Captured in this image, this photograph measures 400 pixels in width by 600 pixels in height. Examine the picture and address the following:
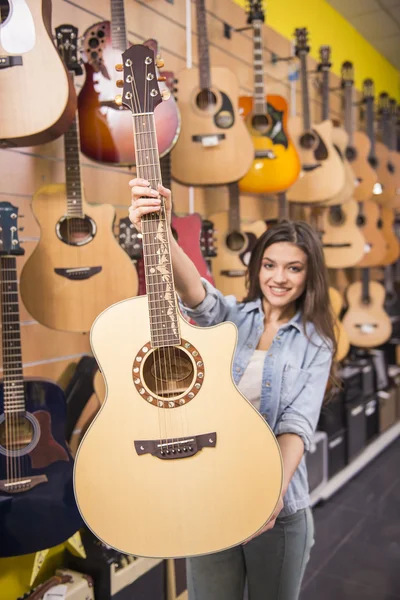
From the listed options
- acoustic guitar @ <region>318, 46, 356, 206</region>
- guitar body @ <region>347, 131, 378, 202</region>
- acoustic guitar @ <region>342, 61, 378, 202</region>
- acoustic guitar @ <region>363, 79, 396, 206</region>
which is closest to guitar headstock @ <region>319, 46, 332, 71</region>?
acoustic guitar @ <region>318, 46, 356, 206</region>

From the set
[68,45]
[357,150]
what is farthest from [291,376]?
[357,150]

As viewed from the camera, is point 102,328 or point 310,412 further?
point 310,412

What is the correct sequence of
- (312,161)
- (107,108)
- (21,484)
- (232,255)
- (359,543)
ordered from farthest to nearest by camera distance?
(312,161), (359,543), (232,255), (107,108), (21,484)

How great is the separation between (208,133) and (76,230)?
79cm

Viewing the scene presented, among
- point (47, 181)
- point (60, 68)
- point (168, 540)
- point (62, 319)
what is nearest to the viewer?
point (168, 540)

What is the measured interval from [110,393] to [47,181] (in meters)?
1.17

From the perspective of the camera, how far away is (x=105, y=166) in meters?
2.23

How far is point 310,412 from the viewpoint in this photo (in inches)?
51.6

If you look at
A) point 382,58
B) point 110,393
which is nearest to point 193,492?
point 110,393

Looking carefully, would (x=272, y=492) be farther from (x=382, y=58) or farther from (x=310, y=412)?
(x=382, y=58)

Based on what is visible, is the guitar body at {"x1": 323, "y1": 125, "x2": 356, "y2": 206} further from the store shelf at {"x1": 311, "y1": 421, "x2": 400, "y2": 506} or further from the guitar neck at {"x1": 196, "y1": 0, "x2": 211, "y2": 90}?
the store shelf at {"x1": 311, "y1": 421, "x2": 400, "y2": 506}

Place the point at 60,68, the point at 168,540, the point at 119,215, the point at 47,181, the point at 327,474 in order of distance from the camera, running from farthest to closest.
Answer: the point at 327,474 → the point at 119,215 → the point at 47,181 → the point at 60,68 → the point at 168,540

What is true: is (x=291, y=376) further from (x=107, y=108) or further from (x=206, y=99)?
(x=206, y=99)

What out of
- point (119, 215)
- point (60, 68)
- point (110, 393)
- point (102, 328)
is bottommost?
point (110, 393)
